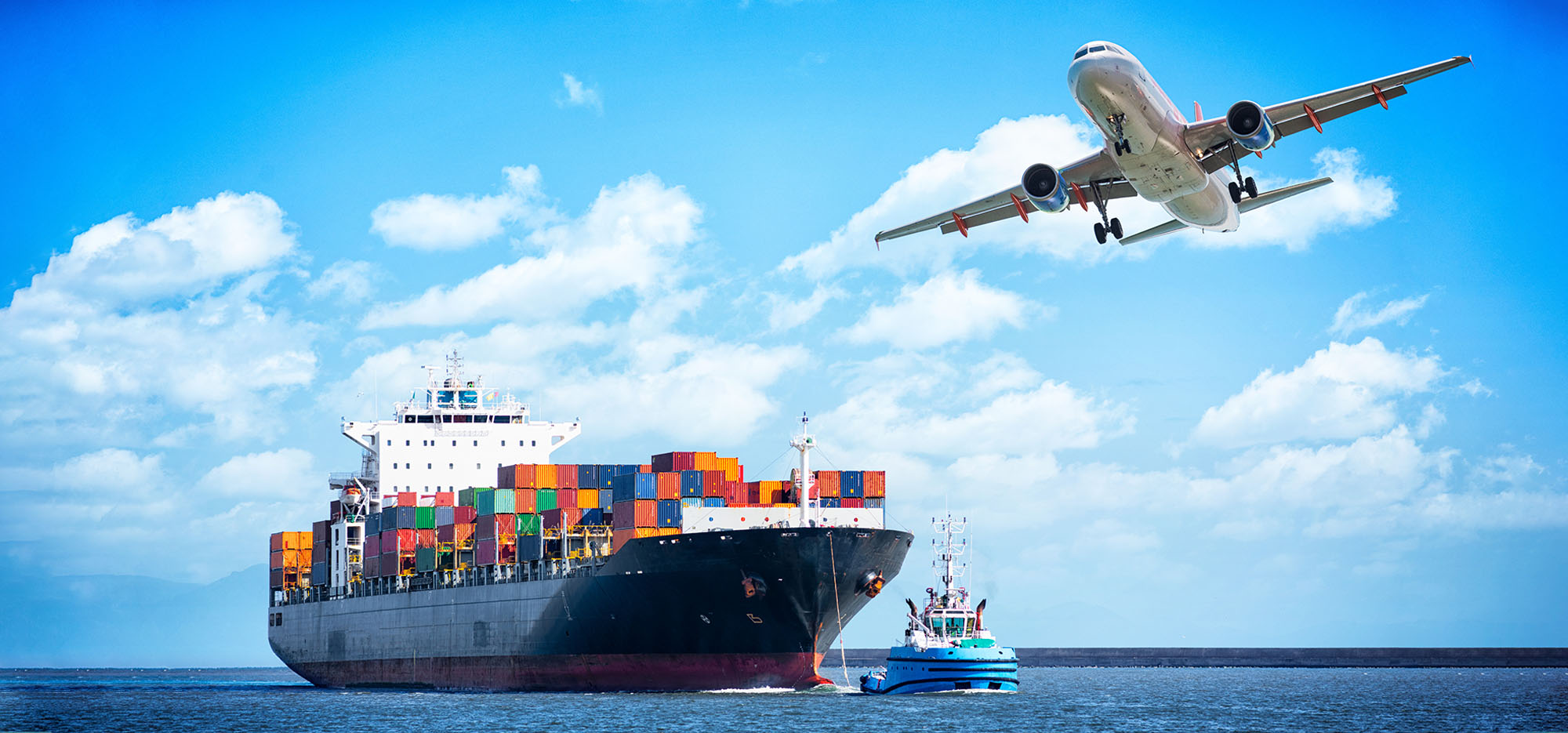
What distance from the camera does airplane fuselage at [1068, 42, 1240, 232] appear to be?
2472 cm

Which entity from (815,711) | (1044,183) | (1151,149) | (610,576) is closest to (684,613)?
(610,576)

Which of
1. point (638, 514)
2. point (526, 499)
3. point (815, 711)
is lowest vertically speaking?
point (815, 711)

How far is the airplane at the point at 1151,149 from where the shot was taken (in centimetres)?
2494

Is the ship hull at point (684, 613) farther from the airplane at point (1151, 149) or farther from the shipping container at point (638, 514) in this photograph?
the airplane at point (1151, 149)

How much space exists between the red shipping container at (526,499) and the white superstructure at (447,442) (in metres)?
13.9

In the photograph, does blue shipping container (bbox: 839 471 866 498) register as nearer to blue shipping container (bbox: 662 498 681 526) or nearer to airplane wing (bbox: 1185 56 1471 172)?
blue shipping container (bbox: 662 498 681 526)

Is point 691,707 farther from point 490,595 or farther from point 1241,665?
point 1241,665

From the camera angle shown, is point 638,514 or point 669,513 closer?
point 638,514

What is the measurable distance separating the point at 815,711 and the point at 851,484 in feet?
27.4

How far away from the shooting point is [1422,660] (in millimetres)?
106750

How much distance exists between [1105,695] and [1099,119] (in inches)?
1456

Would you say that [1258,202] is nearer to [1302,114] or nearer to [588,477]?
[1302,114]

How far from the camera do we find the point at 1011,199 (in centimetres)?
3086

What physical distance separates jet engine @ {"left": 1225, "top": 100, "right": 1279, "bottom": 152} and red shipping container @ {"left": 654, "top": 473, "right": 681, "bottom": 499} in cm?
2212
